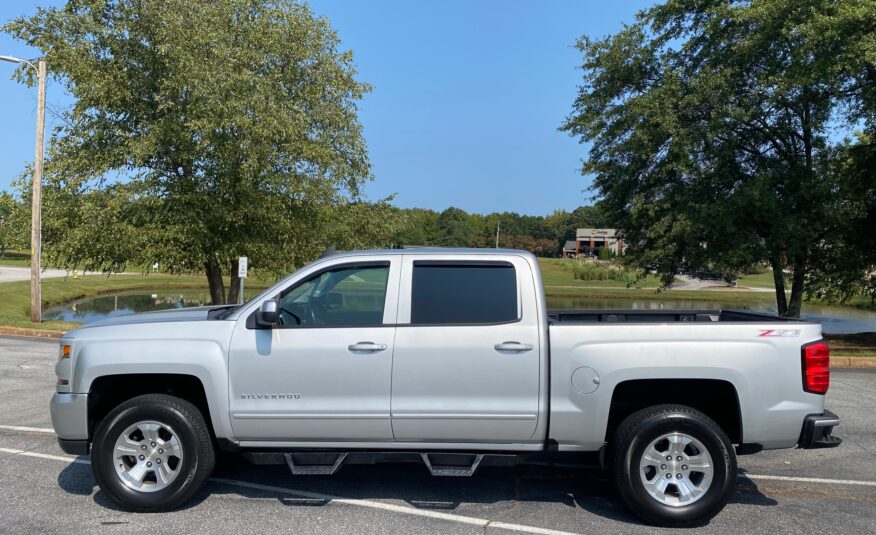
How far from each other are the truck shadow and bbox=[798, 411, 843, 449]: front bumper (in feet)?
2.45

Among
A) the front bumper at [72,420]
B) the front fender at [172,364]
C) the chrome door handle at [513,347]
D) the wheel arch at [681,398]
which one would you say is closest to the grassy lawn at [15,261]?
the front bumper at [72,420]

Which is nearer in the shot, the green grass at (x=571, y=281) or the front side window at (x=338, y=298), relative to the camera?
the front side window at (x=338, y=298)

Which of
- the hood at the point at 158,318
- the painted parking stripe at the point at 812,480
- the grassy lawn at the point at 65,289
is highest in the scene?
the hood at the point at 158,318

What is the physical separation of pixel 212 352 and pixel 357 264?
1.20 meters

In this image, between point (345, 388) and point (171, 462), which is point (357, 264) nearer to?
point (345, 388)

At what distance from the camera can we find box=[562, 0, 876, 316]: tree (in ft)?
52.3

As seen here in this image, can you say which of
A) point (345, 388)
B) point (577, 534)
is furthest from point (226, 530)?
point (577, 534)

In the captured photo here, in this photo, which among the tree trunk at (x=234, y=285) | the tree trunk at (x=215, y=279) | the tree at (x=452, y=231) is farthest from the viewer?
the tree at (x=452, y=231)

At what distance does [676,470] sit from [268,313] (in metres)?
3.02

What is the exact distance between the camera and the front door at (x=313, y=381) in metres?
4.63

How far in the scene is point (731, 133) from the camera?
57.8ft

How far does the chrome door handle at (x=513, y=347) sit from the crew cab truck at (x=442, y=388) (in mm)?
15

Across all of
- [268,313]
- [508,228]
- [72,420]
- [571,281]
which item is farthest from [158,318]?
[508,228]

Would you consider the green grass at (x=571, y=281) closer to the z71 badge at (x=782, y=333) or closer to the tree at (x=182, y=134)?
the tree at (x=182, y=134)
